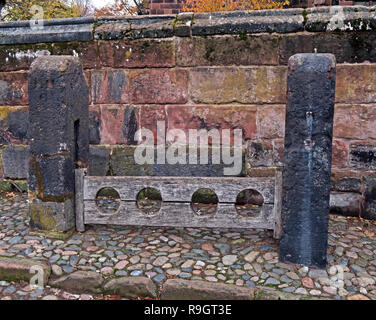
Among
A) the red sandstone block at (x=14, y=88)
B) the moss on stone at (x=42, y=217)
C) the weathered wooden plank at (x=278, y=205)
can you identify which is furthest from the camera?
the red sandstone block at (x=14, y=88)

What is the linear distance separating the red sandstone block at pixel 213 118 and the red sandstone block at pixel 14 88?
1.92 metres

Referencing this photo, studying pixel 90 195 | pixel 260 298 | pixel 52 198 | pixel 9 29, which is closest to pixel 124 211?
pixel 90 195

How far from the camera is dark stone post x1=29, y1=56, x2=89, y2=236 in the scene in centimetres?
313

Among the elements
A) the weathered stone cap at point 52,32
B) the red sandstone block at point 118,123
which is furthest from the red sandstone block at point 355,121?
the weathered stone cap at point 52,32

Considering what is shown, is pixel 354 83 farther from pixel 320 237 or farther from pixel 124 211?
pixel 124 211

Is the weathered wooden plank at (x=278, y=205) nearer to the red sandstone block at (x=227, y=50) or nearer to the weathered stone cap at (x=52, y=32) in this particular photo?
the red sandstone block at (x=227, y=50)

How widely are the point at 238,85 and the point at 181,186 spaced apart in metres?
1.50

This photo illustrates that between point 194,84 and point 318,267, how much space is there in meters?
2.37

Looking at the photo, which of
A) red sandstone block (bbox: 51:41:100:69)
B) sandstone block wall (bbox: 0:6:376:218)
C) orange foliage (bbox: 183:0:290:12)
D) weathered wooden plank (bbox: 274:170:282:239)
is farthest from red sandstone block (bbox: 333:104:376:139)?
orange foliage (bbox: 183:0:290:12)

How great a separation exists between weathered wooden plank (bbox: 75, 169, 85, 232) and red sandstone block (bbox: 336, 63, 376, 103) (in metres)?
2.78

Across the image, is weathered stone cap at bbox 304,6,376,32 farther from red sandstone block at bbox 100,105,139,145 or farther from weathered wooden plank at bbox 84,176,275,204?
red sandstone block at bbox 100,105,139,145

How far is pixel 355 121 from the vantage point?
152 inches

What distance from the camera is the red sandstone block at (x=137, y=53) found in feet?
13.5

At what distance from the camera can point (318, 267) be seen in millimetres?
2732
